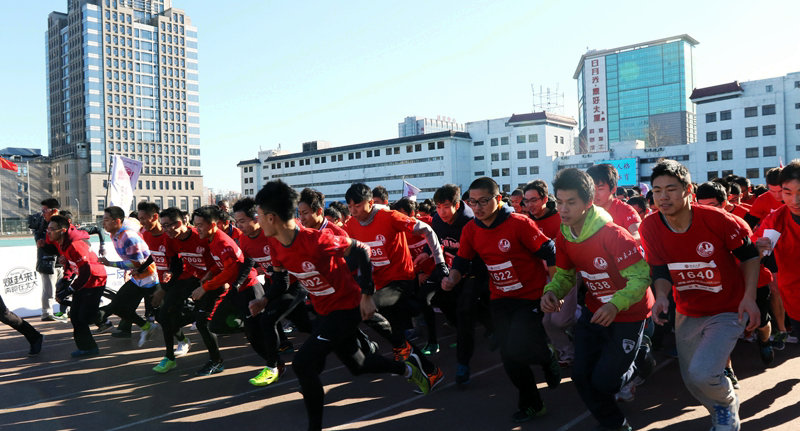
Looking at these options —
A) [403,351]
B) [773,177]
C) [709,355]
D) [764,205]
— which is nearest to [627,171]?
[773,177]

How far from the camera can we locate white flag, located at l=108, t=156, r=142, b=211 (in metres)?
13.5

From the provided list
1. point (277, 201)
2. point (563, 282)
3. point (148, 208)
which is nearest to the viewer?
point (563, 282)

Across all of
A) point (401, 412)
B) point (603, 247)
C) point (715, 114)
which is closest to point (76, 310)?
point (401, 412)

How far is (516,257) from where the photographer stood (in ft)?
16.9

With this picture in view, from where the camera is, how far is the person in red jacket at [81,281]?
26.9 feet

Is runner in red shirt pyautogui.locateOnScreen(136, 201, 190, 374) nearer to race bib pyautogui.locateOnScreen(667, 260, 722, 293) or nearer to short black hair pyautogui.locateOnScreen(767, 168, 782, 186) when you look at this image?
race bib pyautogui.locateOnScreen(667, 260, 722, 293)

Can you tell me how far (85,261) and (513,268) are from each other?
6.28 m

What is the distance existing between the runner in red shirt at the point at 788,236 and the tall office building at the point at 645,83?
132 metres

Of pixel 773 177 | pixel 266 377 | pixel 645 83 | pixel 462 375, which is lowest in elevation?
pixel 266 377

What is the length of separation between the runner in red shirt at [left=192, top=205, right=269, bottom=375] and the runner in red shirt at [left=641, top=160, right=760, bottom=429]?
4.29 metres

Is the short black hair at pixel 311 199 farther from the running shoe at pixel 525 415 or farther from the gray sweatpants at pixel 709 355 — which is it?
the gray sweatpants at pixel 709 355

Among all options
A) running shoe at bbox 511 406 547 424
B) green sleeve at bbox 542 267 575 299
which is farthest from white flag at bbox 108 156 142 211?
green sleeve at bbox 542 267 575 299

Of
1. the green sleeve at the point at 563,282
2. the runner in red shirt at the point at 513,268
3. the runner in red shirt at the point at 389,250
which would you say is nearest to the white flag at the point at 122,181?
the runner in red shirt at the point at 389,250

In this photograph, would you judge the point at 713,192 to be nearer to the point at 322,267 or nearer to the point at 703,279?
the point at 703,279
